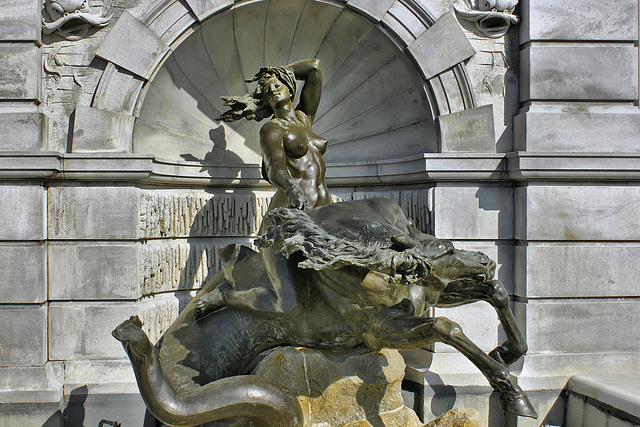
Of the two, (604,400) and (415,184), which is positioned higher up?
(415,184)

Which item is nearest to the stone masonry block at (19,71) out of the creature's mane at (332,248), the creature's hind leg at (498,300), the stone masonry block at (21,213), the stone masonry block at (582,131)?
the stone masonry block at (21,213)

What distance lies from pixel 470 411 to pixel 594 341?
6.48 ft

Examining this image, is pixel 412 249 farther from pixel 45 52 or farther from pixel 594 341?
pixel 45 52

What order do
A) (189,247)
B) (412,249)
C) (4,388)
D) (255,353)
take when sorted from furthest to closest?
(189,247) < (4,388) < (255,353) < (412,249)

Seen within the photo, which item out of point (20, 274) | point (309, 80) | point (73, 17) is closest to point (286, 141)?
point (309, 80)

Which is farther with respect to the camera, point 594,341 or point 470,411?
point 594,341

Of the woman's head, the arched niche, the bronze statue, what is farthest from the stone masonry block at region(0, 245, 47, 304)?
the woman's head

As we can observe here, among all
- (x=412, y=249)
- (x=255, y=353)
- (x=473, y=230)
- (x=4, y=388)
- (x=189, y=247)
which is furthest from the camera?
(x=189, y=247)

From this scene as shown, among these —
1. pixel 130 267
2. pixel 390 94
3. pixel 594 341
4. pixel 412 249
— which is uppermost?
pixel 390 94

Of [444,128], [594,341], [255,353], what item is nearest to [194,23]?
[444,128]

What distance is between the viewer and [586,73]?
17.9ft

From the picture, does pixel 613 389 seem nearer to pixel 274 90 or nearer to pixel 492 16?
pixel 492 16

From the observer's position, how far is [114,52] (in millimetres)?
5301

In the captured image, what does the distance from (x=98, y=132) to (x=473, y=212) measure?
3538 millimetres
